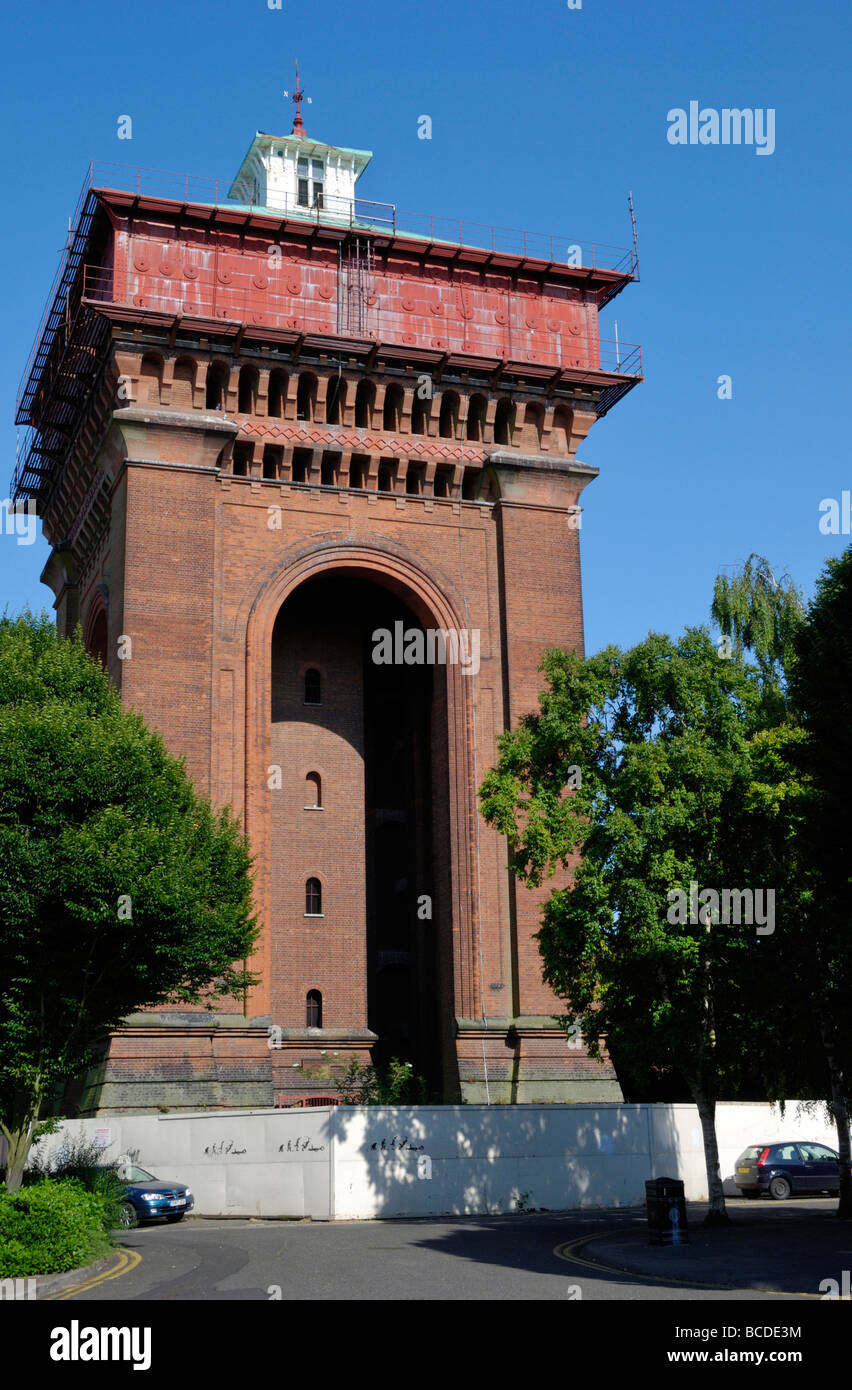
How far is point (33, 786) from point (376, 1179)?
10.5m

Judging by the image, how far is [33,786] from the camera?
22.9 metres

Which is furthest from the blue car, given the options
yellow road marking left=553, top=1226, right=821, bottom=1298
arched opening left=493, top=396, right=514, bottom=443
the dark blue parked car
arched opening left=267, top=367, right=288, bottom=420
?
arched opening left=493, top=396, right=514, bottom=443

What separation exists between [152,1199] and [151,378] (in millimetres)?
20256

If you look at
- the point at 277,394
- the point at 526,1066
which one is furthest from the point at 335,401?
the point at 526,1066

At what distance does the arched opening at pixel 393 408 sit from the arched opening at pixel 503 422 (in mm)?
2777

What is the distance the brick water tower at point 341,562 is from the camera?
116ft

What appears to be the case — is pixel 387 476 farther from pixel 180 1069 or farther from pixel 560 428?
pixel 180 1069

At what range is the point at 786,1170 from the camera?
1300 inches

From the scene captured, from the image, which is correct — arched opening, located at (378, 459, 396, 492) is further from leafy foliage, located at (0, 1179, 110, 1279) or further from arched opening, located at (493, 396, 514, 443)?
leafy foliage, located at (0, 1179, 110, 1279)
